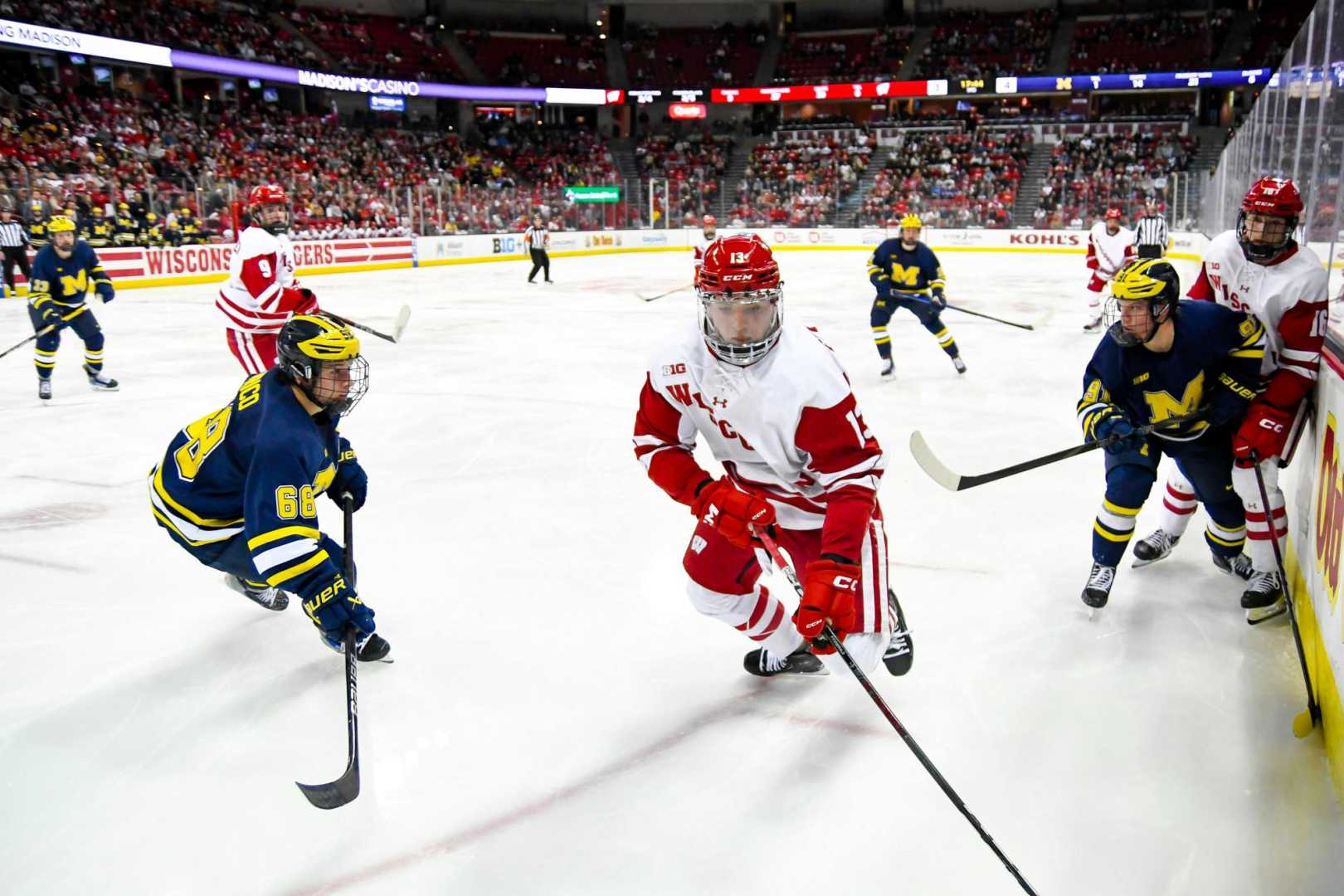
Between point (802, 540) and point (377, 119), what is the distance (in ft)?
98.2

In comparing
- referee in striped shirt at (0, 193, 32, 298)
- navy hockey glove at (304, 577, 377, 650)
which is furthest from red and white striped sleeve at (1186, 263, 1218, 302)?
referee in striped shirt at (0, 193, 32, 298)

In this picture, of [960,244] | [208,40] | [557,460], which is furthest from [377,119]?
[557,460]

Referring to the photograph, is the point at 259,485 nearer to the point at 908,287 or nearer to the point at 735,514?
the point at 735,514

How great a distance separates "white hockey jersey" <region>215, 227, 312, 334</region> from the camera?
18.4ft

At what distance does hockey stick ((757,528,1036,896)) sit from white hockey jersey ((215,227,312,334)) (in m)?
3.94

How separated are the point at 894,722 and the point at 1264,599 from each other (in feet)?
5.85

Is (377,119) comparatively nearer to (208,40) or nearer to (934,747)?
(208,40)

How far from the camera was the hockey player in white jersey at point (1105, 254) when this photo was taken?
9.83 m

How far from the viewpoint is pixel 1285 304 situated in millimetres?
3316

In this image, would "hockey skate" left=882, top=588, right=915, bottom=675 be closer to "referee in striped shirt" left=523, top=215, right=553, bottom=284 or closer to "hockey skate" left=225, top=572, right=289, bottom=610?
"hockey skate" left=225, top=572, right=289, bottom=610

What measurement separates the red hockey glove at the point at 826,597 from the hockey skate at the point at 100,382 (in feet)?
22.7

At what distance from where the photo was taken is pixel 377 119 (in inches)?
1161

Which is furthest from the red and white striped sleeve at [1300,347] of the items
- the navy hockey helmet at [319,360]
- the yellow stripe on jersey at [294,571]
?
the yellow stripe on jersey at [294,571]

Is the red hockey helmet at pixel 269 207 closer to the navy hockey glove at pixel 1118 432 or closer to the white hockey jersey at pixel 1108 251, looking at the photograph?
the navy hockey glove at pixel 1118 432
